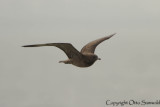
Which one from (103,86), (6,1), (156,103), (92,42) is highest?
(6,1)

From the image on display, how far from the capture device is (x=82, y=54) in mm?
1878

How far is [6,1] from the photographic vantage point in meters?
1.93

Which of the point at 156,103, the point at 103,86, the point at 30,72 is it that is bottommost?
the point at 156,103

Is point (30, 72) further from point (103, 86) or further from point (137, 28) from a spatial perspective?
point (137, 28)

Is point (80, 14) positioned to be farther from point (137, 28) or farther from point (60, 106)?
point (60, 106)

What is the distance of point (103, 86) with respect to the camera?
1.88 metres

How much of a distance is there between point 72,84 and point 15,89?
32cm

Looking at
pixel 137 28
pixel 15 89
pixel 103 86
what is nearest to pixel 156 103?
pixel 103 86

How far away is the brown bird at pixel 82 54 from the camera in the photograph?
6.15 ft

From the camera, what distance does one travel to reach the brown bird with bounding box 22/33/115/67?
1.87m

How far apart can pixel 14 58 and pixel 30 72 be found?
123 mm

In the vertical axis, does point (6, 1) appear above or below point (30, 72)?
above

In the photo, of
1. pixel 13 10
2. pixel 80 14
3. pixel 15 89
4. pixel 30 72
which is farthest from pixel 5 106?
pixel 80 14

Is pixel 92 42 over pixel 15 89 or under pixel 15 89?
over
